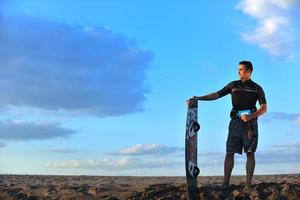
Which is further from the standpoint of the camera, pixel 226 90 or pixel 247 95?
pixel 226 90

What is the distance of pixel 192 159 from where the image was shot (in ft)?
31.0

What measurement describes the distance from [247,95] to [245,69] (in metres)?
0.44

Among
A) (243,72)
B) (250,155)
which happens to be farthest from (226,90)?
(250,155)

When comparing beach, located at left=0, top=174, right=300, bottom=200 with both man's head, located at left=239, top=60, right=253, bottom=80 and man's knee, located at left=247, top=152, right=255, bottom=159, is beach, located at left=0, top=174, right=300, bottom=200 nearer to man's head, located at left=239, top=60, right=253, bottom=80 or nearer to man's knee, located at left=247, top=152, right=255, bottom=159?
man's knee, located at left=247, top=152, right=255, bottom=159

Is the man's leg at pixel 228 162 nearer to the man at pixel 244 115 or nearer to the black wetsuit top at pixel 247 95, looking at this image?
the man at pixel 244 115

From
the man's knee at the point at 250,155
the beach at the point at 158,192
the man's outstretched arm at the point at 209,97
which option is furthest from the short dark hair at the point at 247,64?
the beach at the point at 158,192

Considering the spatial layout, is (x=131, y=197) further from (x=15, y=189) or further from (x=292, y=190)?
(x=15, y=189)

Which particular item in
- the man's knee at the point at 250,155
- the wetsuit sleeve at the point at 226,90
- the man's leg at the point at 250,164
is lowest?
the man's leg at the point at 250,164

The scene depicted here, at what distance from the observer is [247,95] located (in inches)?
354

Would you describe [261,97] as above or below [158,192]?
above

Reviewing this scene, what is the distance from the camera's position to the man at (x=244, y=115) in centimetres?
895

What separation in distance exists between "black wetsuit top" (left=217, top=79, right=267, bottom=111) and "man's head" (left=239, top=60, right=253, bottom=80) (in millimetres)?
91

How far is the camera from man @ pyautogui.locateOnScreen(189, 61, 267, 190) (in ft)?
29.4

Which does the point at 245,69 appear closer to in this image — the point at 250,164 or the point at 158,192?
the point at 250,164
